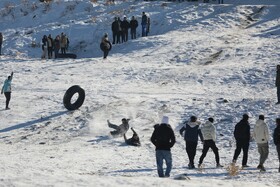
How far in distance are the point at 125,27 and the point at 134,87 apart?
8.88 m

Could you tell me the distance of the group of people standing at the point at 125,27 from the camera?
30.5 metres

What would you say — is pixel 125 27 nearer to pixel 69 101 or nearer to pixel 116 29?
pixel 116 29

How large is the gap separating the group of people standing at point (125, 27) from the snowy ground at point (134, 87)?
3.16 feet

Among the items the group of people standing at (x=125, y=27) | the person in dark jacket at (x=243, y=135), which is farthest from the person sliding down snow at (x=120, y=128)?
the group of people standing at (x=125, y=27)

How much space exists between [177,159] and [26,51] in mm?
19292

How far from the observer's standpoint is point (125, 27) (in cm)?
3083

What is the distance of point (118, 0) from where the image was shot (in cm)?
3816

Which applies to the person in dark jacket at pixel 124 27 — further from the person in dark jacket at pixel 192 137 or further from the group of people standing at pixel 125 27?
the person in dark jacket at pixel 192 137

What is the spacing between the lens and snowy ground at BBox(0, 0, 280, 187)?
1323cm

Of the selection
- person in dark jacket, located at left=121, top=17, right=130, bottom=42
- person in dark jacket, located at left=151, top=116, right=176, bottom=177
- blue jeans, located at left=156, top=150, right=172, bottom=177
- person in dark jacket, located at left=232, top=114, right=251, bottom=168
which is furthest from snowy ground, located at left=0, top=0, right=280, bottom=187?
person in dark jacket, located at left=121, top=17, right=130, bottom=42

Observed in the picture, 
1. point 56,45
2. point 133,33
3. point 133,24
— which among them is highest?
point 133,24

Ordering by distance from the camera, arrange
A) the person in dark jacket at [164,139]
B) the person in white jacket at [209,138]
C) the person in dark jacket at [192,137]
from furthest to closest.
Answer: the person in white jacket at [209,138] < the person in dark jacket at [192,137] < the person in dark jacket at [164,139]

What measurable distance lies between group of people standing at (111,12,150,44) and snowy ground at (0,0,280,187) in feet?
3.16

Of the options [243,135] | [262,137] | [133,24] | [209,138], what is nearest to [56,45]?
[133,24]
